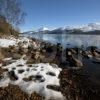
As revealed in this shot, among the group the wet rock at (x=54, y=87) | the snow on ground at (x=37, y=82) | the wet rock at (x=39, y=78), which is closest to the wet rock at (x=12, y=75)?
the snow on ground at (x=37, y=82)

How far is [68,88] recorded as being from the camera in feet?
34.6

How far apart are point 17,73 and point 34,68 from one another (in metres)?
1.62

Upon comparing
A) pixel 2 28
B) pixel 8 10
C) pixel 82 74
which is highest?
pixel 8 10

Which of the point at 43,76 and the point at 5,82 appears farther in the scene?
the point at 43,76

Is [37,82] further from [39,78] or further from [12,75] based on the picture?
[12,75]

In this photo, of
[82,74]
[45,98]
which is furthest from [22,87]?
[82,74]

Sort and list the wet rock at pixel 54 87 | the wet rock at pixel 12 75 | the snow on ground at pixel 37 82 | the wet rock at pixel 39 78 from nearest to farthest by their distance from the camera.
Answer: the snow on ground at pixel 37 82 < the wet rock at pixel 54 87 < the wet rock at pixel 39 78 < the wet rock at pixel 12 75

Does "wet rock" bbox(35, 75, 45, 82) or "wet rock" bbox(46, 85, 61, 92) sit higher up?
"wet rock" bbox(35, 75, 45, 82)

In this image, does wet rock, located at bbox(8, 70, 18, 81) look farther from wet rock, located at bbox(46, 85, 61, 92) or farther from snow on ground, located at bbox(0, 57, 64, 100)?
wet rock, located at bbox(46, 85, 61, 92)

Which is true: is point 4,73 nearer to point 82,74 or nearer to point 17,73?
point 17,73

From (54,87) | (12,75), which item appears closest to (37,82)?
(54,87)

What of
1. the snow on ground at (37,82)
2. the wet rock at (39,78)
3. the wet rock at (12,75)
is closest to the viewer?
the snow on ground at (37,82)

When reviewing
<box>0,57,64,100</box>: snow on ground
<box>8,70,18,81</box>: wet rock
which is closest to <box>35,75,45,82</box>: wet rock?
<box>0,57,64,100</box>: snow on ground

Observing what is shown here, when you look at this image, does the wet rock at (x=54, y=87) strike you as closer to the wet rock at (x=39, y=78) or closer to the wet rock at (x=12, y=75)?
the wet rock at (x=39, y=78)
